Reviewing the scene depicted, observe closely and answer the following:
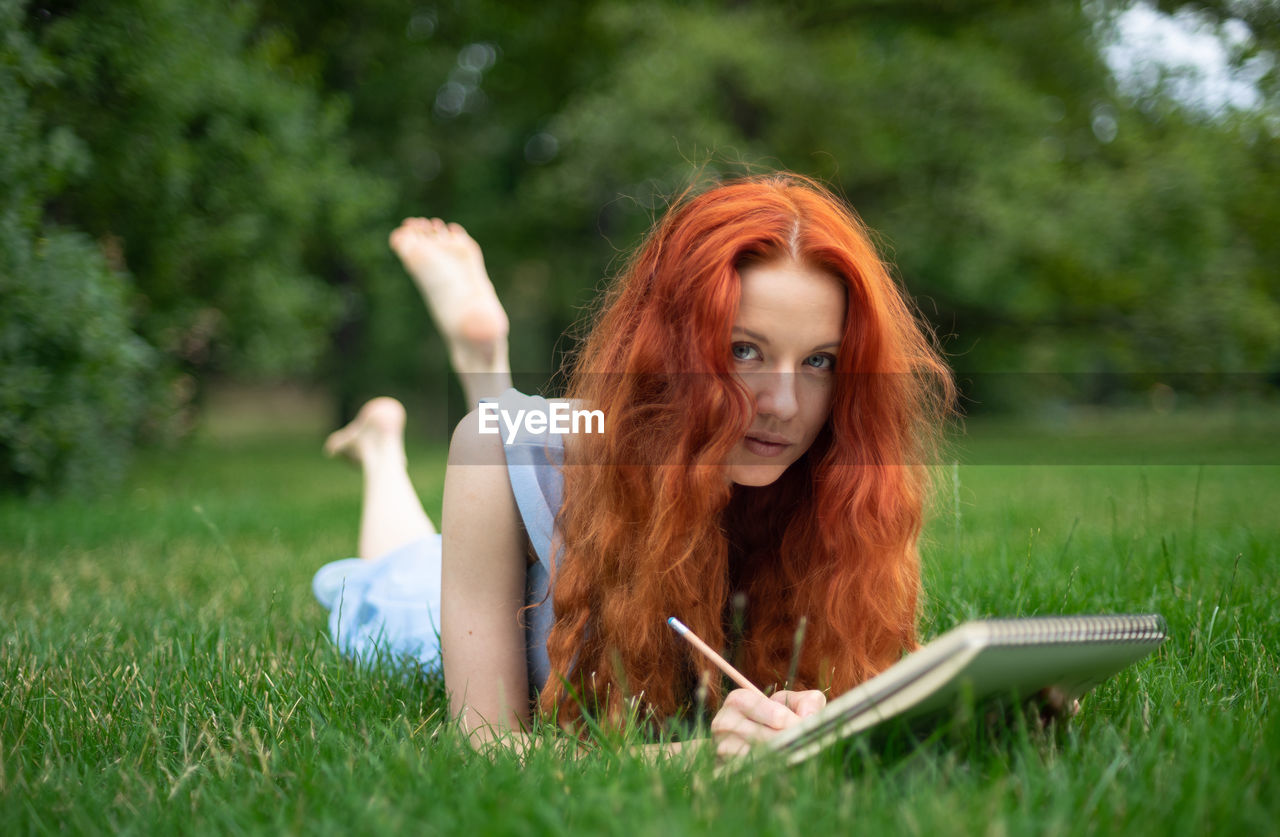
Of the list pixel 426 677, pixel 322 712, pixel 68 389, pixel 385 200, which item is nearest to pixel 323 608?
pixel 426 677

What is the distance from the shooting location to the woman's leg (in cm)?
338

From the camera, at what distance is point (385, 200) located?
951 cm

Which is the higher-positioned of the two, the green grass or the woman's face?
the woman's face

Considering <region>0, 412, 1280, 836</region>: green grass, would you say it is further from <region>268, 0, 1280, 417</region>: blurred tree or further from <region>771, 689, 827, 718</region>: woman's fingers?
<region>268, 0, 1280, 417</region>: blurred tree

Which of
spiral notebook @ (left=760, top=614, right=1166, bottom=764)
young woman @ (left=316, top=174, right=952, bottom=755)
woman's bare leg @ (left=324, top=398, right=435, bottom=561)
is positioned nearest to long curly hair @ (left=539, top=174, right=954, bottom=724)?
young woman @ (left=316, top=174, right=952, bottom=755)

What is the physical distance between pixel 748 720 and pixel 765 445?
0.50 meters

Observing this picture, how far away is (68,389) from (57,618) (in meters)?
2.80

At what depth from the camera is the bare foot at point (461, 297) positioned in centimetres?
351

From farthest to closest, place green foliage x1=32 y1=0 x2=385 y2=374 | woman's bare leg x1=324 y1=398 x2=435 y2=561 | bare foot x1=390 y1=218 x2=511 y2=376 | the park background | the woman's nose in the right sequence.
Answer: green foliage x1=32 y1=0 x2=385 y2=374 < bare foot x1=390 y1=218 x2=511 y2=376 < woman's bare leg x1=324 y1=398 x2=435 y2=561 < the woman's nose < the park background

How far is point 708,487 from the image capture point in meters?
1.62

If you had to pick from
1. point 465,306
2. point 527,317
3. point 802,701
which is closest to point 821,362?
point 802,701

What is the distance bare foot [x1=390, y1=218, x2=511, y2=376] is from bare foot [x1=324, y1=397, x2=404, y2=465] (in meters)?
0.38

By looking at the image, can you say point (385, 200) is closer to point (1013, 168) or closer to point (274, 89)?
point (274, 89)

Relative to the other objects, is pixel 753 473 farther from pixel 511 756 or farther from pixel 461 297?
pixel 461 297
